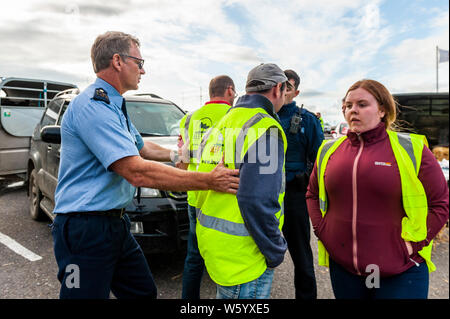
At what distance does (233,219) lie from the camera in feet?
5.37

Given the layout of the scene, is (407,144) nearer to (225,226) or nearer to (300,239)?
(225,226)

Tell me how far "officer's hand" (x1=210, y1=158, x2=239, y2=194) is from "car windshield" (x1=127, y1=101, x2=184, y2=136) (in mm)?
2754

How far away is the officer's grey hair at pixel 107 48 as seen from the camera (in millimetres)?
1888

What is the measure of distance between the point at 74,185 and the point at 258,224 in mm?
1088

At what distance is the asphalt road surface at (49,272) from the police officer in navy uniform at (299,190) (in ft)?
1.45

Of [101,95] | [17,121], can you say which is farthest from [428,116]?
[17,121]

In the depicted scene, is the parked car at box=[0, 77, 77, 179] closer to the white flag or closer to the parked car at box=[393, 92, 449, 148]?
the parked car at box=[393, 92, 449, 148]

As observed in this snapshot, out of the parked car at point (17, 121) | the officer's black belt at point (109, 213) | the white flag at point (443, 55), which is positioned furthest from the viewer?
the white flag at point (443, 55)

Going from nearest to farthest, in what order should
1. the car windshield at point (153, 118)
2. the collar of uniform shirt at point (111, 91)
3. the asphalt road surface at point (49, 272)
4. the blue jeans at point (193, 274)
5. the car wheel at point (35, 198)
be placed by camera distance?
the collar of uniform shirt at point (111, 91) → the blue jeans at point (193, 274) → the asphalt road surface at point (49, 272) → the car windshield at point (153, 118) → the car wheel at point (35, 198)

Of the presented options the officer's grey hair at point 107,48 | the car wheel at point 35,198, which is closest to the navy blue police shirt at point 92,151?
the officer's grey hair at point 107,48

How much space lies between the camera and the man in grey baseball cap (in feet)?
5.14

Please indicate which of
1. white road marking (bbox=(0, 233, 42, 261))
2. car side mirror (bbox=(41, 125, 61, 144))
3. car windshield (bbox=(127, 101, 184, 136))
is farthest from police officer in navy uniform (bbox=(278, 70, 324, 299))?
white road marking (bbox=(0, 233, 42, 261))

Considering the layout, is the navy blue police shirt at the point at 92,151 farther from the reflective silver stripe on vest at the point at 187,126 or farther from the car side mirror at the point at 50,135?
the reflective silver stripe on vest at the point at 187,126

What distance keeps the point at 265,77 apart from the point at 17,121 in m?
6.88
